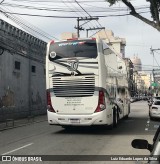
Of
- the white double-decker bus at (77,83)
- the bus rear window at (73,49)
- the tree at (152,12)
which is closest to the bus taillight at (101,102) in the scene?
the white double-decker bus at (77,83)

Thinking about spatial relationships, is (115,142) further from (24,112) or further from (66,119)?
(24,112)

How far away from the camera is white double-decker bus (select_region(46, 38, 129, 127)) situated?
16.6m

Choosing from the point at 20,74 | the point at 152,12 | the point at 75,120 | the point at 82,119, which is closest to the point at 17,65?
the point at 20,74

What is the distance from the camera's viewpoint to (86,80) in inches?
658

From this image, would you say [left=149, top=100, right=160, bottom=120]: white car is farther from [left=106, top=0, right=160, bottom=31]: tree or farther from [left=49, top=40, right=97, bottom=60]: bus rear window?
[left=49, top=40, right=97, bottom=60]: bus rear window

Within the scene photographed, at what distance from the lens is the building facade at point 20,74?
85.8 ft

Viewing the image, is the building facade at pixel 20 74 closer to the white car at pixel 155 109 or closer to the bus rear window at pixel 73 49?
the bus rear window at pixel 73 49

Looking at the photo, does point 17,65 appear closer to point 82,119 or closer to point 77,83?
point 77,83

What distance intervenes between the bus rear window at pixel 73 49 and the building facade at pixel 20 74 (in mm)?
8741

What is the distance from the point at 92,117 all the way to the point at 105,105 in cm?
79

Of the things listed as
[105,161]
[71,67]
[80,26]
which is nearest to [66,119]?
[71,67]

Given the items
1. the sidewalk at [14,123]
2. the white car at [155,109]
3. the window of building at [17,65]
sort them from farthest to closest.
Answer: the window of building at [17,65], the white car at [155,109], the sidewalk at [14,123]

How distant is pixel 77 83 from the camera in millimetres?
16781

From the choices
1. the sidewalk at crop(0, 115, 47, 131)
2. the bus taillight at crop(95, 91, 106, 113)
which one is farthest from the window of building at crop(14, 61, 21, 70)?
the bus taillight at crop(95, 91, 106, 113)
